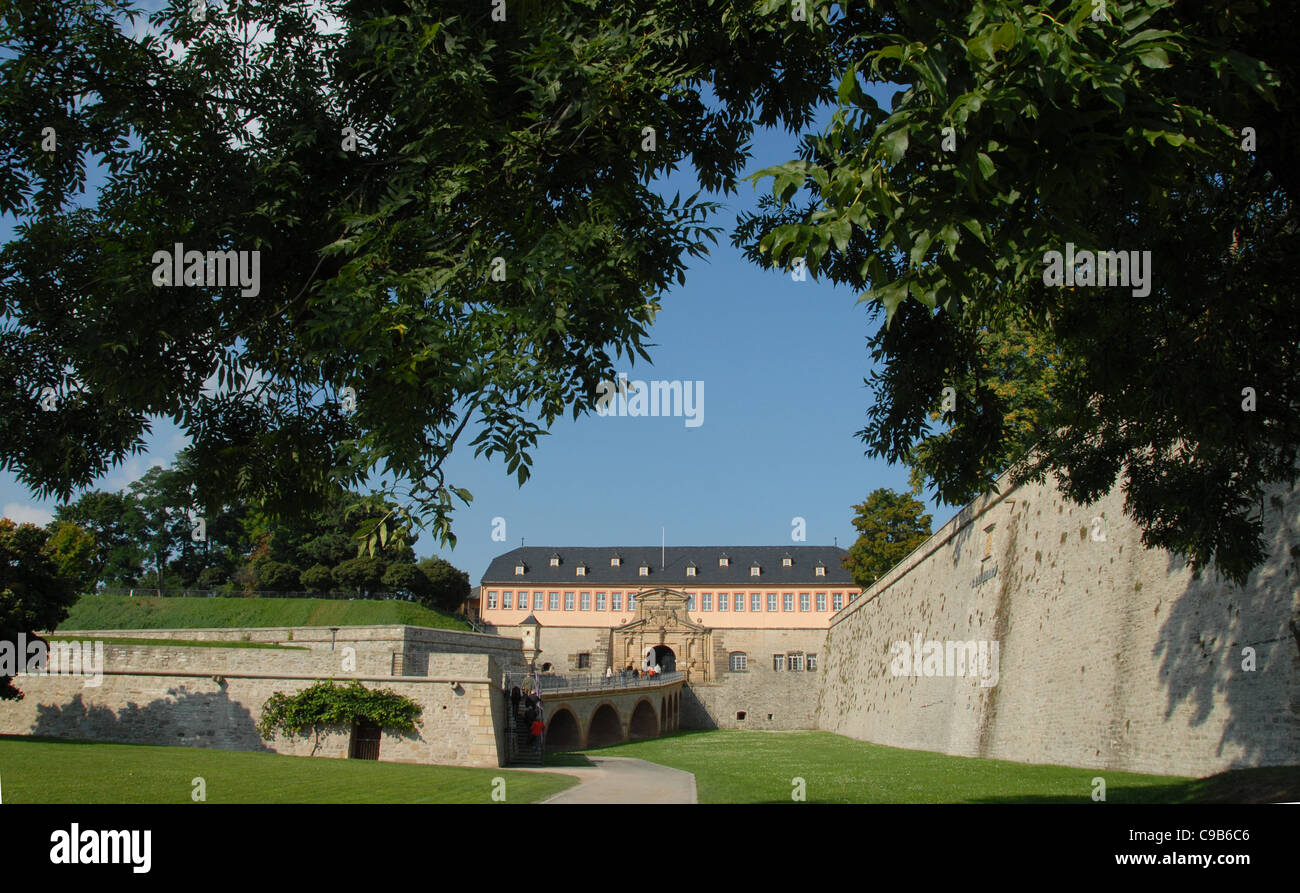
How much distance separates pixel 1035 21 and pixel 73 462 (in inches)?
351

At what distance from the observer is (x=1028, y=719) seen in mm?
23078

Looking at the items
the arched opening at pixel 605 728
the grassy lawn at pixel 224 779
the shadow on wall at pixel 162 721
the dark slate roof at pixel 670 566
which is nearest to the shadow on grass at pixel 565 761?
the grassy lawn at pixel 224 779

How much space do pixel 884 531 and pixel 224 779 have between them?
55.3m

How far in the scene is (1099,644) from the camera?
20.0m

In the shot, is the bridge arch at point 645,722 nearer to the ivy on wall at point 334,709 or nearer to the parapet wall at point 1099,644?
the parapet wall at point 1099,644

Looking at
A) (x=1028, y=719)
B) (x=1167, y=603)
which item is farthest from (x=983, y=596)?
(x=1167, y=603)

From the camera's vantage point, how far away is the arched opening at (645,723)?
55966 millimetres

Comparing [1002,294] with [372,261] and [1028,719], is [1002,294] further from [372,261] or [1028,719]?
[1028,719]

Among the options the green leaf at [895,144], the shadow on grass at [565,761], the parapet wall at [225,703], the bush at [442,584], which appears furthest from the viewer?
the bush at [442,584]

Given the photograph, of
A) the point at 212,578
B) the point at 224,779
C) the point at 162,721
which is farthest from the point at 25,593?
the point at 212,578

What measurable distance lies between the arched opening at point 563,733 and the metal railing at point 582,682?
140 centimetres

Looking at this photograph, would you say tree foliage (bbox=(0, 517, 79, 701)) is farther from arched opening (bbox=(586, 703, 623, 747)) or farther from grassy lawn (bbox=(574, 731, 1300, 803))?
arched opening (bbox=(586, 703, 623, 747))

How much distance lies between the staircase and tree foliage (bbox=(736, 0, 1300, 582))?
1916 centimetres

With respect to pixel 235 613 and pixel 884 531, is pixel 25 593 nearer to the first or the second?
pixel 235 613
